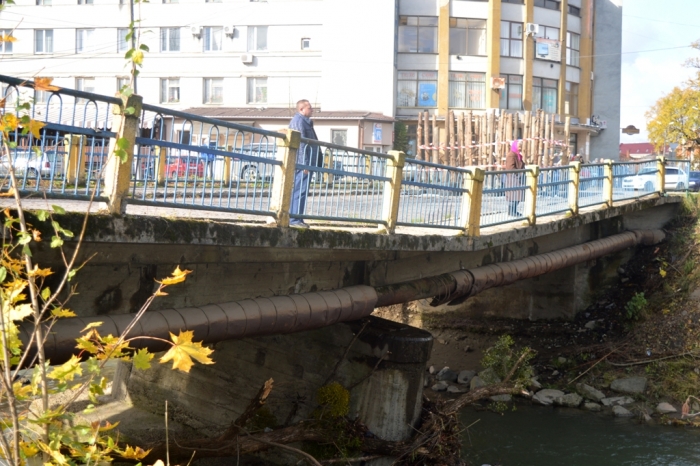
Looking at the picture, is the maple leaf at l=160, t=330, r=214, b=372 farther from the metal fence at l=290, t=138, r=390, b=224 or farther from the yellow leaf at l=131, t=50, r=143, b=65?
the metal fence at l=290, t=138, r=390, b=224

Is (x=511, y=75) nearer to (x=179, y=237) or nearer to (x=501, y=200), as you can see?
(x=501, y=200)

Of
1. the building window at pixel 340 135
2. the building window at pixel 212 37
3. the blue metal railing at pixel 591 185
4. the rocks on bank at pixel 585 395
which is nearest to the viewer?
the rocks on bank at pixel 585 395

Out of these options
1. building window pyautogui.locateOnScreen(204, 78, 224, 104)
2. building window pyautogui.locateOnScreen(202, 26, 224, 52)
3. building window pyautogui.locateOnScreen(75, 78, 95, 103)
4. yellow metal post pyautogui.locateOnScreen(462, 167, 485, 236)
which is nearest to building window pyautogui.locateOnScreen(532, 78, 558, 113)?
building window pyautogui.locateOnScreen(204, 78, 224, 104)

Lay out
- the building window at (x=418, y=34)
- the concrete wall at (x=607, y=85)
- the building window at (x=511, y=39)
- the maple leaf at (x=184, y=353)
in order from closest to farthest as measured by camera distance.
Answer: the maple leaf at (x=184, y=353), the building window at (x=418, y=34), the building window at (x=511, y=39), the concrete wall at (x=607, y=85)

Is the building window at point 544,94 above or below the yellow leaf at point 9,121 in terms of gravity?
above

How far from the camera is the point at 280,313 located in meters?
7.78

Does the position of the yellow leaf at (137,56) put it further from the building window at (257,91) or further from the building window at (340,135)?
the building window at (257,91)

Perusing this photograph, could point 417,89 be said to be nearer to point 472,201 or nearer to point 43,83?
point 472,201

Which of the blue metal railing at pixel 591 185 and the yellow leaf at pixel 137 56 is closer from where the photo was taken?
the yellow leaf at pixel 137 56

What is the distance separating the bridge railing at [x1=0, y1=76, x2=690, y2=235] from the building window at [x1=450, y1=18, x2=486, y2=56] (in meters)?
23.8

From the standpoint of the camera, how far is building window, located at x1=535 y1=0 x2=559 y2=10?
38938mm

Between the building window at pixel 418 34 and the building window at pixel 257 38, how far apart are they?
6.15m

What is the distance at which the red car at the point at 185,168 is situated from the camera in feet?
22.5

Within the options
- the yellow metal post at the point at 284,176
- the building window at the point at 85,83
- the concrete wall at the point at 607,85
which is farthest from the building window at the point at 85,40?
the yellow metal post at the point at 284,176
